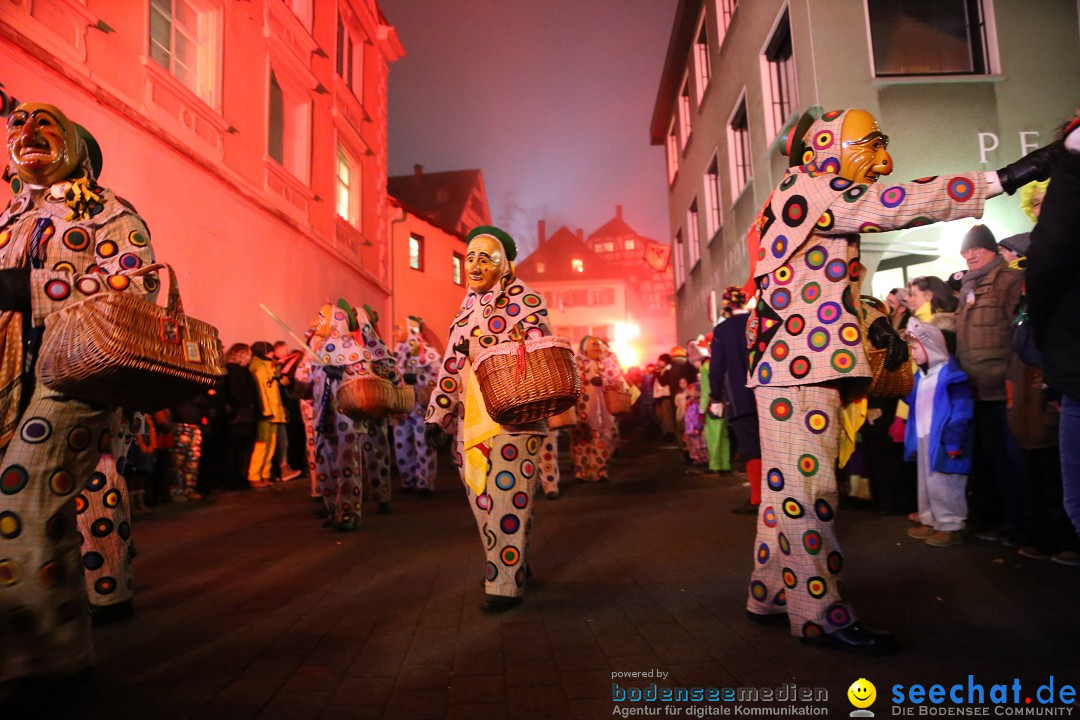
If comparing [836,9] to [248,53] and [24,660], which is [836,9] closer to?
[248,53]

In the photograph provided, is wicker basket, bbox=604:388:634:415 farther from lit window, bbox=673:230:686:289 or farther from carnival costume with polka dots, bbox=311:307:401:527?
A: lit window, bbox=673:230:686:289

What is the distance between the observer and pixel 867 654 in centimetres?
269

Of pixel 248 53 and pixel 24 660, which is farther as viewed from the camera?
pixel 248 53

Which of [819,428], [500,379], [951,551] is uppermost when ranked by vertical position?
[500,379]

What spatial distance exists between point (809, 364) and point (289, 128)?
1473 centimetres

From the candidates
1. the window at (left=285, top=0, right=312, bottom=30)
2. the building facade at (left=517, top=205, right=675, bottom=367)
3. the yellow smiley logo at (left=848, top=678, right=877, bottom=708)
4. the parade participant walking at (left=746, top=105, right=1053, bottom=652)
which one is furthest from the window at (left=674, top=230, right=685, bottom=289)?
the building facade at (left=517, top=205, right=675, bottom=367)

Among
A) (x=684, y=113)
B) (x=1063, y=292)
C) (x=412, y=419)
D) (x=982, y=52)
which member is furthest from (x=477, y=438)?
(x=684, y=113)

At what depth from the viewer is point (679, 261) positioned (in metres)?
22.6

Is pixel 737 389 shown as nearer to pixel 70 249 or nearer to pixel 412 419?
pixel 412 419

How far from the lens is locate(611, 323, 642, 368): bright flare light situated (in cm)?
4905

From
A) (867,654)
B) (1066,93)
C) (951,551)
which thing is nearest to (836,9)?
(1066,93)

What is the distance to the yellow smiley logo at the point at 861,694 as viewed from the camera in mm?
2244

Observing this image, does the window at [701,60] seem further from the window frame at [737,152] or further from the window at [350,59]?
the window at [350,59]

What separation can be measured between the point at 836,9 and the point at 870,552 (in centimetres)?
821
